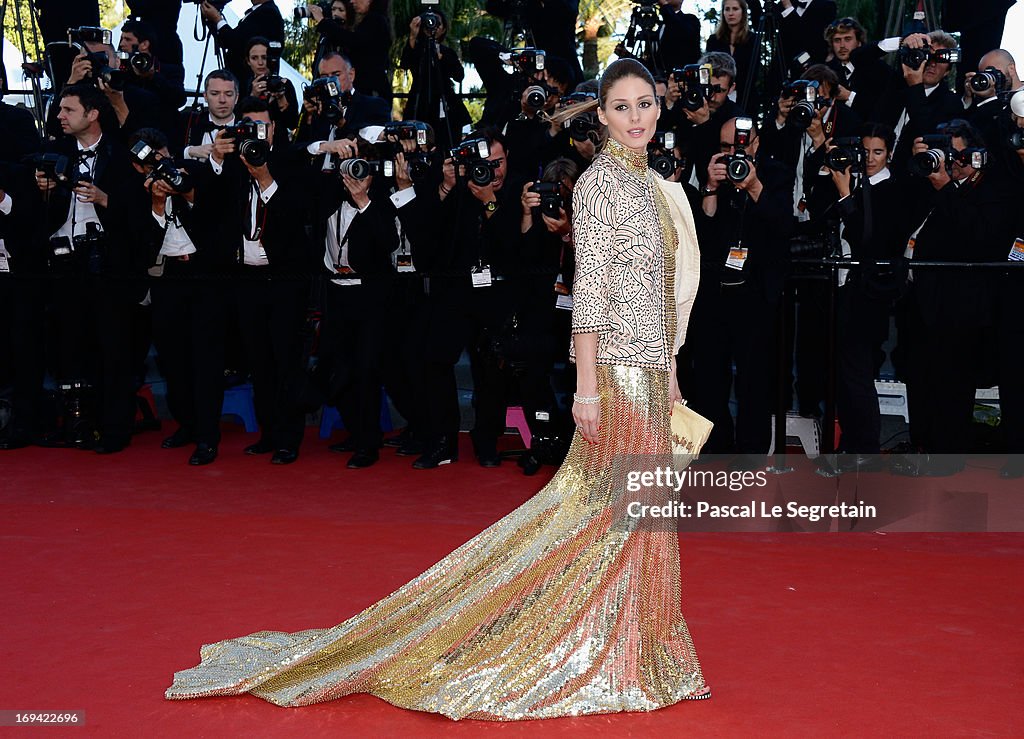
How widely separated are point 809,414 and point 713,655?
2968mm

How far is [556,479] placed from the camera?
3.15 metres

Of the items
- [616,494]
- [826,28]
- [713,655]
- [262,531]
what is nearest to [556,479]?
[616,494]

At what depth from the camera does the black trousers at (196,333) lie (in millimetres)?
6359

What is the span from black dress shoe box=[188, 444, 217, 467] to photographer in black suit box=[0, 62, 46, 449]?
1.17 metres

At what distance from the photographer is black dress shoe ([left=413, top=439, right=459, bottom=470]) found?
610 cm

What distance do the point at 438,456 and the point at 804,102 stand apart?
2.47 meters

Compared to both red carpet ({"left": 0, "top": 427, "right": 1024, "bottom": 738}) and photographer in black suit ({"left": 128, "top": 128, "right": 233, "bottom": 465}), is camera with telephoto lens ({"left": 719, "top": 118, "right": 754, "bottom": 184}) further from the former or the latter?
photographer in black suit ({"left": 128, "top": 128, "right": 233, "bottom": 465})

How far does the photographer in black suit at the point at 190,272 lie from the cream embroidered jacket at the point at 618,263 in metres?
3.70

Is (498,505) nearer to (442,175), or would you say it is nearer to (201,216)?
(442,175)

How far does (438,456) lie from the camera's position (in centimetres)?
615

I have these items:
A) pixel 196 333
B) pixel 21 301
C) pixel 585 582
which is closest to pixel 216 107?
pixel 196 333

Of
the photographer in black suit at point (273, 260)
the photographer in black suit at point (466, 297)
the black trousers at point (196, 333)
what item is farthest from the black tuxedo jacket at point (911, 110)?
the black trousers at point (196, 333)

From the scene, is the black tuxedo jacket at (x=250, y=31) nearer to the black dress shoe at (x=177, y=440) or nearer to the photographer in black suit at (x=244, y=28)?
the photographer in black suit at (x=244, y=28)

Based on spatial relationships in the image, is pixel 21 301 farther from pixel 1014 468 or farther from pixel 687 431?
pixel 1014 468
